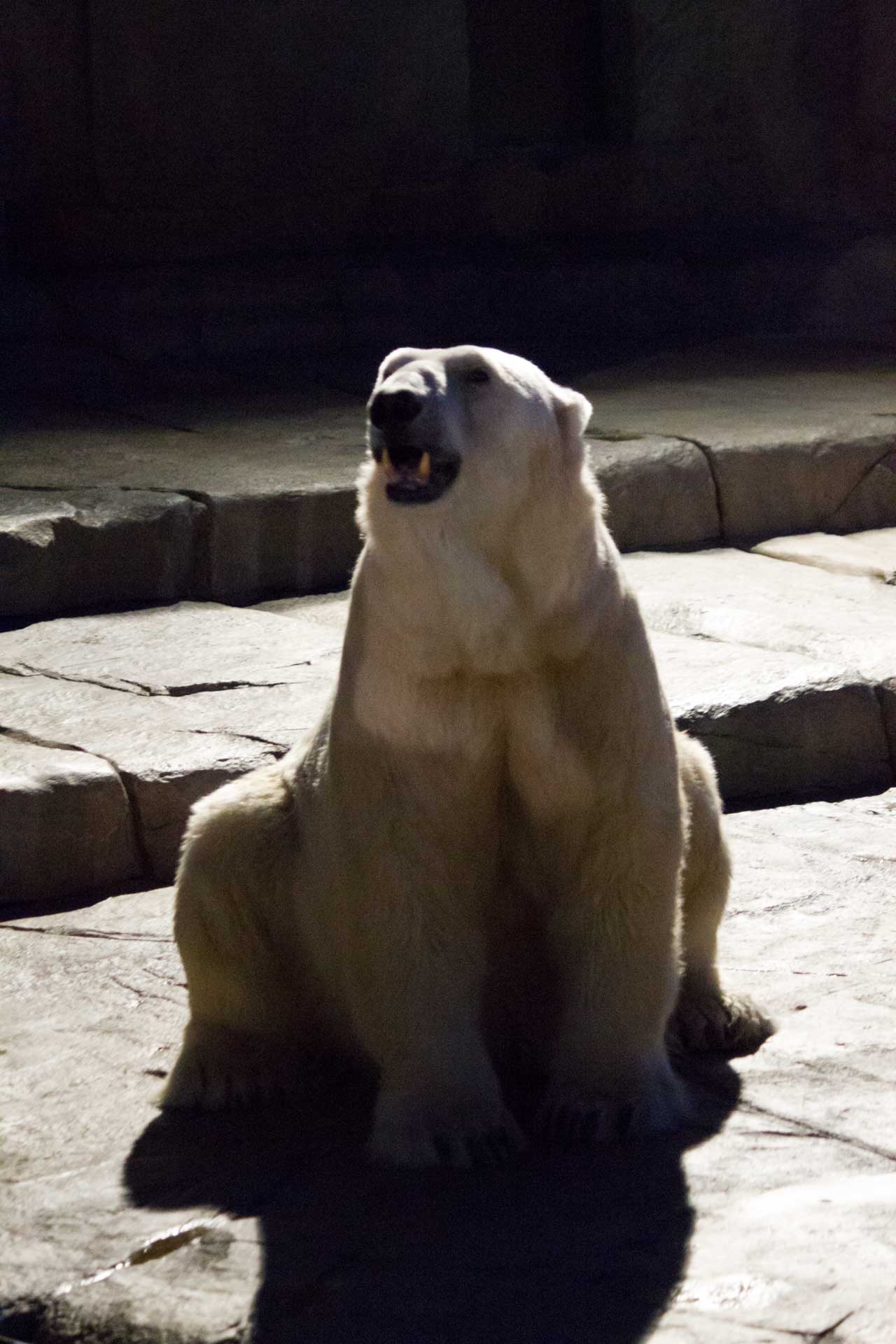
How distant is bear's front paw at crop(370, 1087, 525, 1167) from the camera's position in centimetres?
245

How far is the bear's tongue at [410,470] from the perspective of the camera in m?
2.37

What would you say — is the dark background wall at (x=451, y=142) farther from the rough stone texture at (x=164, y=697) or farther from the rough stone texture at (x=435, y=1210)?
the rough stone texture at (x=435, y=1210)

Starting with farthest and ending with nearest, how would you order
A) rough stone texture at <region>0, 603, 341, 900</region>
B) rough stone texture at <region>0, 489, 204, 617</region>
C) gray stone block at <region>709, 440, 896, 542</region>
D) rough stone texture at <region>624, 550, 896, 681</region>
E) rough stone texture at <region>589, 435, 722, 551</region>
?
1. gray stone block at <region>709, 440, 896, 542</region>
2. rough stone texture at <region>589, 435, 722, 551</region>
3. rough stone texture at <region>0, 489, 204, 617</region>
4. rough stone texture at <region>624, 550, 896, 681</region>
5. rough stone texture at <region>0, 603, 341, 900</region>

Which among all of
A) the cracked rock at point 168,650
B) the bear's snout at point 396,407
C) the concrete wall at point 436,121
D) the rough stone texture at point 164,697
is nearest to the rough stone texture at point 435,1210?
the rough stone texture at point 164,697

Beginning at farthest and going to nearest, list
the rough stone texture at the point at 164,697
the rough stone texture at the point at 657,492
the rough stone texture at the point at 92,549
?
the rough stone texture at the point at 657,492, the rough stone texture at the point at 92,549, the rough stone texture at the point at 164,697

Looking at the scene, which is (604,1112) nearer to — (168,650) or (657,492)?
(168,650)

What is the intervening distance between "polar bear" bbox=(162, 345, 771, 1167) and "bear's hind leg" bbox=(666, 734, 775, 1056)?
9.8 inches

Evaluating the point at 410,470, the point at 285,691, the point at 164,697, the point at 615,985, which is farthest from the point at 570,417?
the point at 164,697

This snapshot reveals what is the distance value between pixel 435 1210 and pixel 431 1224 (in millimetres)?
46

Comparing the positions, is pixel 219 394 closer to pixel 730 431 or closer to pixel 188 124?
pixel 188 124

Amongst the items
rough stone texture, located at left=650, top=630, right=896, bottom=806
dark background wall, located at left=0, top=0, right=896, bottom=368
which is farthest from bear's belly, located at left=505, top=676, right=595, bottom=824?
dark background wall, located at left=0, top=0, right=896, bottom=368

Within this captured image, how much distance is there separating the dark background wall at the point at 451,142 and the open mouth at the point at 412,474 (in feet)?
18.0

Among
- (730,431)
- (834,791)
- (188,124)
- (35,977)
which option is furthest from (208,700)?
(188,124)

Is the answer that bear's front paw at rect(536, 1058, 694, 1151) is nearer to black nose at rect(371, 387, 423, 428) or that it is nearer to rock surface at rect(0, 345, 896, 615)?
black nose at rect(371, 387, 423, 428)
